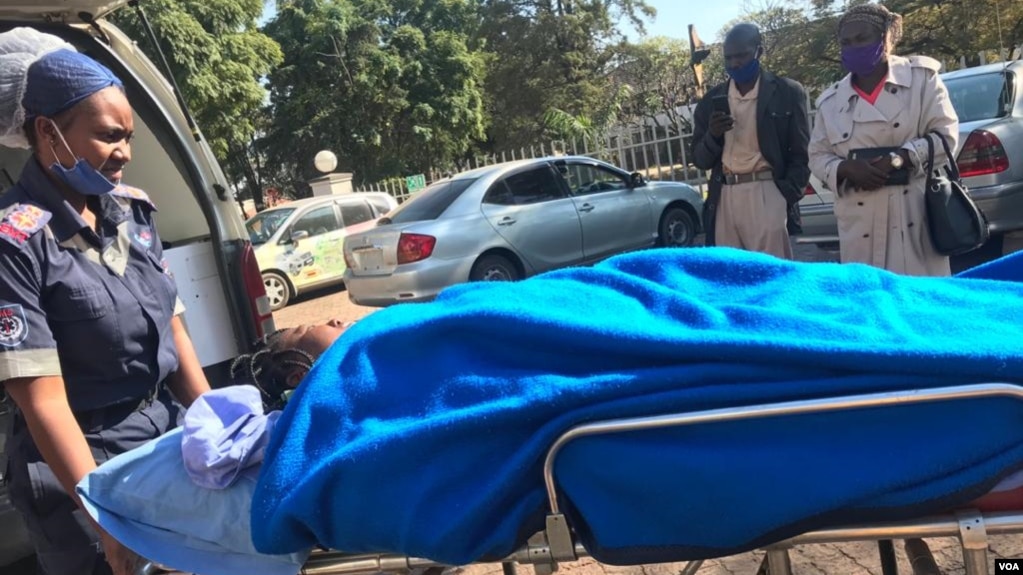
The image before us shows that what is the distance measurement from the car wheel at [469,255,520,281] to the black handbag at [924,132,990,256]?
5.04 metres

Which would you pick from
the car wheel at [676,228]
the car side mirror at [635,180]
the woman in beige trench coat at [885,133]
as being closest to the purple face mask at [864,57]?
the woman in beige trench coat at [885,133]

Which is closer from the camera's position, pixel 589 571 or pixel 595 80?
pixel 589 571

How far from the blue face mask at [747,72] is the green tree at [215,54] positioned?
12.6 meters

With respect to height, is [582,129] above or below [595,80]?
below

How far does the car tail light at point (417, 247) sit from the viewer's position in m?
7.48

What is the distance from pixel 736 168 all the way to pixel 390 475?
3216 mm

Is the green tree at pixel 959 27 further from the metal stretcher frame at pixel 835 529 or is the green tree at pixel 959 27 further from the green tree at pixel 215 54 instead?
the metal stretcher frame at pixel 835 529

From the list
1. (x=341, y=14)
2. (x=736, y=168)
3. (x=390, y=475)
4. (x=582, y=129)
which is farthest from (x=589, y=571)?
(x=341, y=14)

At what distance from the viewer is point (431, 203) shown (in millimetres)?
8039

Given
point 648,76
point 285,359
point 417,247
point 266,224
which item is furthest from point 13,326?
point 648,76

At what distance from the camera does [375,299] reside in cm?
786

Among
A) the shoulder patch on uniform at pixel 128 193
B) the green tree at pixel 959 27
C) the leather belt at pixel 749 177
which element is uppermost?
the green tree at pixel 959 27

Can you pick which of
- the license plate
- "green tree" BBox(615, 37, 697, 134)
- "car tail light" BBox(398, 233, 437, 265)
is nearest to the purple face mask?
"car tail light" BBox(398, 233, 437, 265)

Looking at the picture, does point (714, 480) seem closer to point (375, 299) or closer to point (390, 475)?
point (390, 475)
